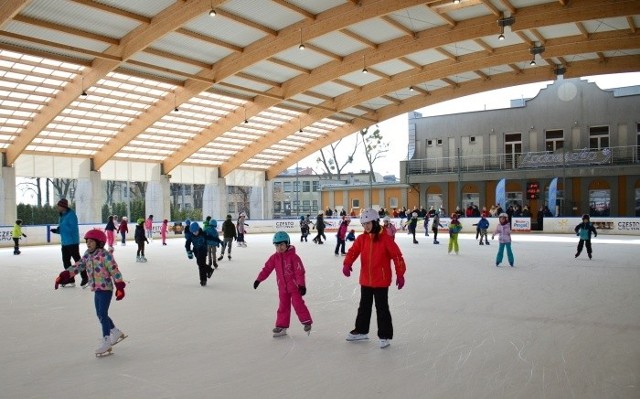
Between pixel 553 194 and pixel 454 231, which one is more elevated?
pixel 553 194

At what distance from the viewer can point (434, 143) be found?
1617 inches

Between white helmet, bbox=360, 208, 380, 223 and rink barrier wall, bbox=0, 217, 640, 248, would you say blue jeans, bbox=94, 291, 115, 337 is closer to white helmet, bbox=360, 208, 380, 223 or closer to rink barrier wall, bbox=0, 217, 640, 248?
white helmet, bbox=360, 208, 380, 223

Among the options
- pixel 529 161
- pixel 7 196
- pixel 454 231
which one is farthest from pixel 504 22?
pixel 7 196

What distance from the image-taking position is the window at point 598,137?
35125 mm

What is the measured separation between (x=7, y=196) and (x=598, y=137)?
32.9m

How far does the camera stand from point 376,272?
599cm

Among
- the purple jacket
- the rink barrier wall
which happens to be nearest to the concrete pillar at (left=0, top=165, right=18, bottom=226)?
the rink barrier wall

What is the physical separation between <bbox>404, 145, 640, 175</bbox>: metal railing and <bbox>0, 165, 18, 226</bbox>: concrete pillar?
24.4 m

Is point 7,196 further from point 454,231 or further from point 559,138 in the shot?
point 559,138

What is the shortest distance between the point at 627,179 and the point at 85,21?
28.8m

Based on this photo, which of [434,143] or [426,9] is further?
[434,143]

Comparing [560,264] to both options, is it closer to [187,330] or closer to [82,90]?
[187,330]

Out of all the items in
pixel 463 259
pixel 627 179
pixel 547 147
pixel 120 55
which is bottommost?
pixel 463 259

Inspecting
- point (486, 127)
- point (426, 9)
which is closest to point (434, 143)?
point (486, 127)
